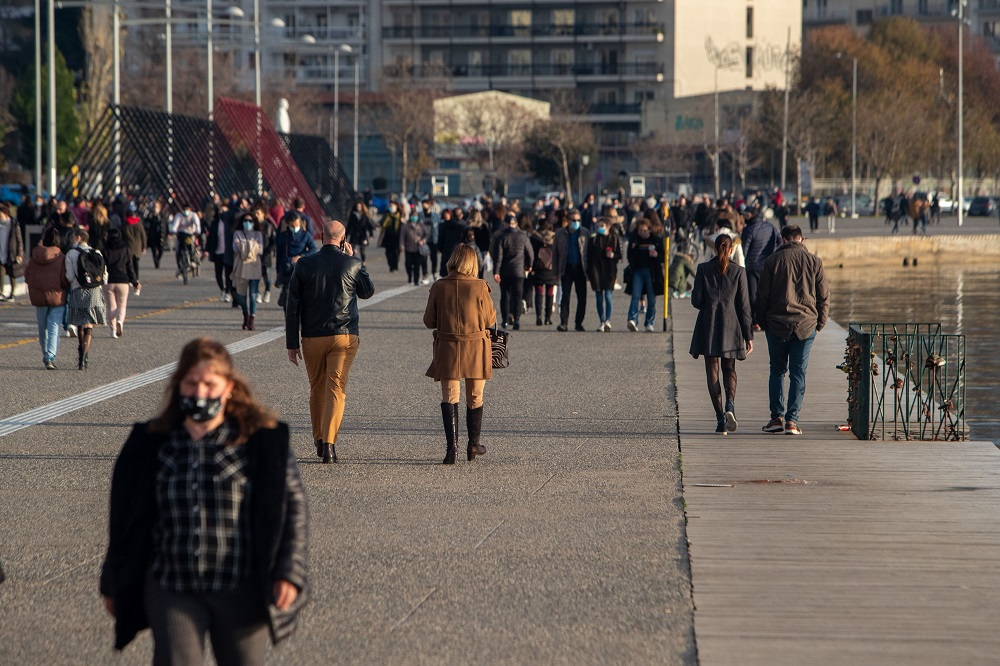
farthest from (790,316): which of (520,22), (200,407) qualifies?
(520,22)

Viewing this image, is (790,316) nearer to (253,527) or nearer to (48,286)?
(253,527)

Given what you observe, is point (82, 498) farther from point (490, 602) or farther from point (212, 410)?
point (212, 410)

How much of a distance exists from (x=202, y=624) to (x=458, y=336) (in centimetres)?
607

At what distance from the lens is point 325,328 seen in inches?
409

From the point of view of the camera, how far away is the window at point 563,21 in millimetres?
108750

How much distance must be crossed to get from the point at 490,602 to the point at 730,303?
217 inches

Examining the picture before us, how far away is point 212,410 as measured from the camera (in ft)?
14.3

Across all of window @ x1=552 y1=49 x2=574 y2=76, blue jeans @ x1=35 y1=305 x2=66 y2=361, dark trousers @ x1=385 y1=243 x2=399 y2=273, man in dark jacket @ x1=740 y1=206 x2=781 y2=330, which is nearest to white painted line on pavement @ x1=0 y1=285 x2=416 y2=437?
blue jeans @ x1=35 y1=305 x2=66 y2=361

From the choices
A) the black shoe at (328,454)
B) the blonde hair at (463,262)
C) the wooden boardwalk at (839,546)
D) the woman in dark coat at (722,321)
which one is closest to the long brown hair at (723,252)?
the woman in dark coat at (722,321)

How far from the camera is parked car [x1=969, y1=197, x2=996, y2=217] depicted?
75.2 metres

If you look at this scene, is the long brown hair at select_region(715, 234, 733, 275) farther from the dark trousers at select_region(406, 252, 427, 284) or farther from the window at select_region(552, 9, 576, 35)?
the window at select_region(552, 9, 576, 35)

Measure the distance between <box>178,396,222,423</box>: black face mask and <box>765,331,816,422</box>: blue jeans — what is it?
7.86m

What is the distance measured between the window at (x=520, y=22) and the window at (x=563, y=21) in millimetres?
1876

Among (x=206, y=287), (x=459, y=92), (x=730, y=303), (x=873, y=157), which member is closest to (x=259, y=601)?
(x=730, y=303)
